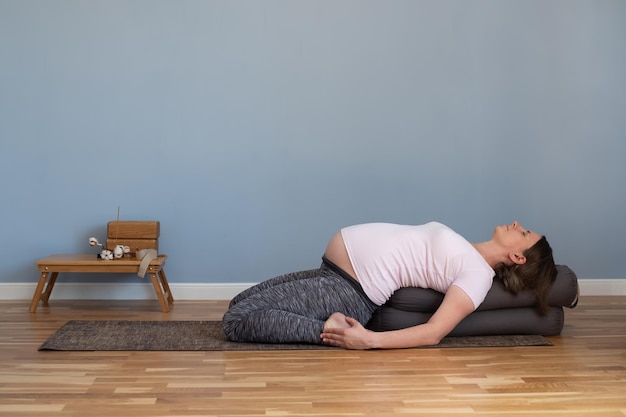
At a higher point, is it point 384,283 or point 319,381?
point 384,283

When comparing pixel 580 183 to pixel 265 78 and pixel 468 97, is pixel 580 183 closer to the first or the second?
pixel 468 97

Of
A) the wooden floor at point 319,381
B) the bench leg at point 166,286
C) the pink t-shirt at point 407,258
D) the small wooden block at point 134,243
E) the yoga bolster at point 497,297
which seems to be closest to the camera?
the wooden floor at point 319,381

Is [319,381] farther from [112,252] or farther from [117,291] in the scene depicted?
[117,291]

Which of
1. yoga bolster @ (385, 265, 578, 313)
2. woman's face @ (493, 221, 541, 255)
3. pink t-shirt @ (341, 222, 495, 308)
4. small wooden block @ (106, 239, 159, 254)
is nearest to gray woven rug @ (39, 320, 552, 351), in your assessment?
yoga bolster @ (385, 265, 578, 313)

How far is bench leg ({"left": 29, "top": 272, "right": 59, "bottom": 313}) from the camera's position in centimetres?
405

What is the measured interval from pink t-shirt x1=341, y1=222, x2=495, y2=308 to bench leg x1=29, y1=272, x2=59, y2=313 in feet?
5.73

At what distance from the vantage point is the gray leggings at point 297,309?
322 cm

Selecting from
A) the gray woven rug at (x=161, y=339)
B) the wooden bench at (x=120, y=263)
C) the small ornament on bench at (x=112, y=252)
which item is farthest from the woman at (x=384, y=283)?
the small ornament on bench at (x=112, y=252)

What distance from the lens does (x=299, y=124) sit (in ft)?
14.9

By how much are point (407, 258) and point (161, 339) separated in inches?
45.7

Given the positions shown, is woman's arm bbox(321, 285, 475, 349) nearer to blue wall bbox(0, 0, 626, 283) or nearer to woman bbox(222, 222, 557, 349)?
woman bbox(222, 222, 557, 349)

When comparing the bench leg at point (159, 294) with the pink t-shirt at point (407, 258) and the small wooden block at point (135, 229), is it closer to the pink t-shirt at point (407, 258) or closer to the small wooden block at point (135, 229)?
the small wooden block at point (135, 229)

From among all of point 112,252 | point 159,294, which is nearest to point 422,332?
point 159,294

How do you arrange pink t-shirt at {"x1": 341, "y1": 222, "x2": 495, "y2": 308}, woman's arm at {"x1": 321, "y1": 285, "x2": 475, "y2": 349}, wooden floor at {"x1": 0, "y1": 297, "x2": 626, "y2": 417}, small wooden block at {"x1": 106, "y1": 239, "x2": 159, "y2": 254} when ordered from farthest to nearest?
small wooden block at {"x1": 106, "y1": 239, "x2": 159, "y2": 254}, pink t-shirt at {"x1": 341, "y1": 222, "x2": 495, "y2": 308}, woman's arm at {"x1": 321, "y1": 285, "x2": 475, "y2": 349}, wooden floor at {"x1": 0, "y1": 297, "x2": 626, "y2": 417}
